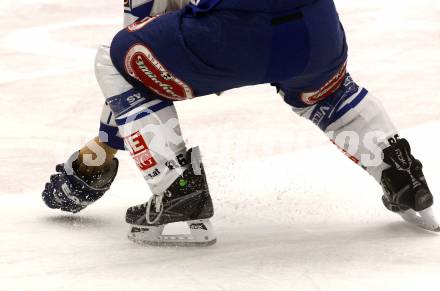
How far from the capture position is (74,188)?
2369mm

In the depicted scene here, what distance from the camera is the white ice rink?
72.7 inches

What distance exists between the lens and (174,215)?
2.01 meters

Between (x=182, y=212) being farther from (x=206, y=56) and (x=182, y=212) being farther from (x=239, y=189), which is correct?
(x=239, y=189)

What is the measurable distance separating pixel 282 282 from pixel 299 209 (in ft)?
2.02

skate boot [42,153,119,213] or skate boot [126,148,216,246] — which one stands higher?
skate boot [126,148,216,246]

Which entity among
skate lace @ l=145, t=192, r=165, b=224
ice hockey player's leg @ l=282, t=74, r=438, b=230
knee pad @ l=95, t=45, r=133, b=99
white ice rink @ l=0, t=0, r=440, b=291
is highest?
knee pad @ l=95, t=45, r=133, b=99

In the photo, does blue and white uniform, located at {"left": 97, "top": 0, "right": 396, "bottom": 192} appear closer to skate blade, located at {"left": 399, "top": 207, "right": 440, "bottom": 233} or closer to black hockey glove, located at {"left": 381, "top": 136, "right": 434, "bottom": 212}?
black hockey glove, located at {"left": 381, "top": 136, "right": 434, "bottom": 212}

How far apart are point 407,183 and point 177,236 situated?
1.82 feet

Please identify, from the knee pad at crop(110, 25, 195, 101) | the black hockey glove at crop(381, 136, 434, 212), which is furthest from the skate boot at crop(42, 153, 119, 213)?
the black hockey glove at crop(381, 136, 434, 212)

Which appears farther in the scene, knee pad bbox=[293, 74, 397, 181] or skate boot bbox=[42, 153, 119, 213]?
skate boot bbox=[42, 153, 119, 213]

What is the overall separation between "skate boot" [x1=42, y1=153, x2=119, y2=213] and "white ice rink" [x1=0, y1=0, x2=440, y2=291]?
0.04 meters

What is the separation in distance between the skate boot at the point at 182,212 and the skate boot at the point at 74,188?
1.08 feet

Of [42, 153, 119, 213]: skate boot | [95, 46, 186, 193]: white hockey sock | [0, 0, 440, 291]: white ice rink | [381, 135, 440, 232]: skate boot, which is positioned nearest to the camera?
[0, 0, 440, 291]: white ice rink

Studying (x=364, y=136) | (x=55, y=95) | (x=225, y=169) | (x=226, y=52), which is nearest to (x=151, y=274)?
(x=226, y=52)
